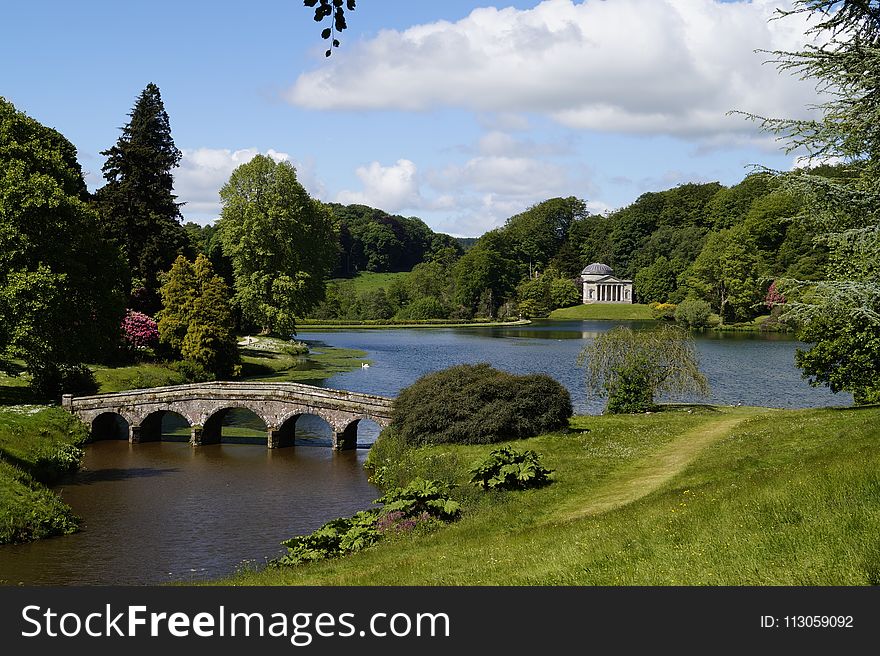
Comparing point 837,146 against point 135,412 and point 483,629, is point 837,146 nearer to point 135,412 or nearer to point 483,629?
point 483,629

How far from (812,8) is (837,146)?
12.8 feet

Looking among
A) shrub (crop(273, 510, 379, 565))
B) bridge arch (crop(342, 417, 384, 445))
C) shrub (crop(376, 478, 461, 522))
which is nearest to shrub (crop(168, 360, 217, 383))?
bridge arch (crop(342, 417, 384, 445))

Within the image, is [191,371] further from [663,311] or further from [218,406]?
[663,311]

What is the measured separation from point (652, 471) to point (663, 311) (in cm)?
12468

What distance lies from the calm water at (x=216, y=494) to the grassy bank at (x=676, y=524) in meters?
5.60

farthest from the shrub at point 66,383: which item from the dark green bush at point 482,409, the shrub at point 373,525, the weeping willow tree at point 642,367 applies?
the weeping willow tree at point 642,367

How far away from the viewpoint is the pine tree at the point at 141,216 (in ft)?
226

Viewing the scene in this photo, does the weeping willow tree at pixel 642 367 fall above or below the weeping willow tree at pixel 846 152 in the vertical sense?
below

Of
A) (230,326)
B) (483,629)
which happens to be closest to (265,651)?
(483,629)

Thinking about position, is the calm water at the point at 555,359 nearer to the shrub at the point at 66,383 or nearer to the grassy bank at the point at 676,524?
the shrub at the point at 66,383

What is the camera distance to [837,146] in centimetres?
2166

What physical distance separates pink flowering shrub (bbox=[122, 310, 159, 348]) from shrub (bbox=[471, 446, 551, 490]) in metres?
40.7

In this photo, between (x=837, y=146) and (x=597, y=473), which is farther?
(x=597, y=473)

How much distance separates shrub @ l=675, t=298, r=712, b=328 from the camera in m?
122
